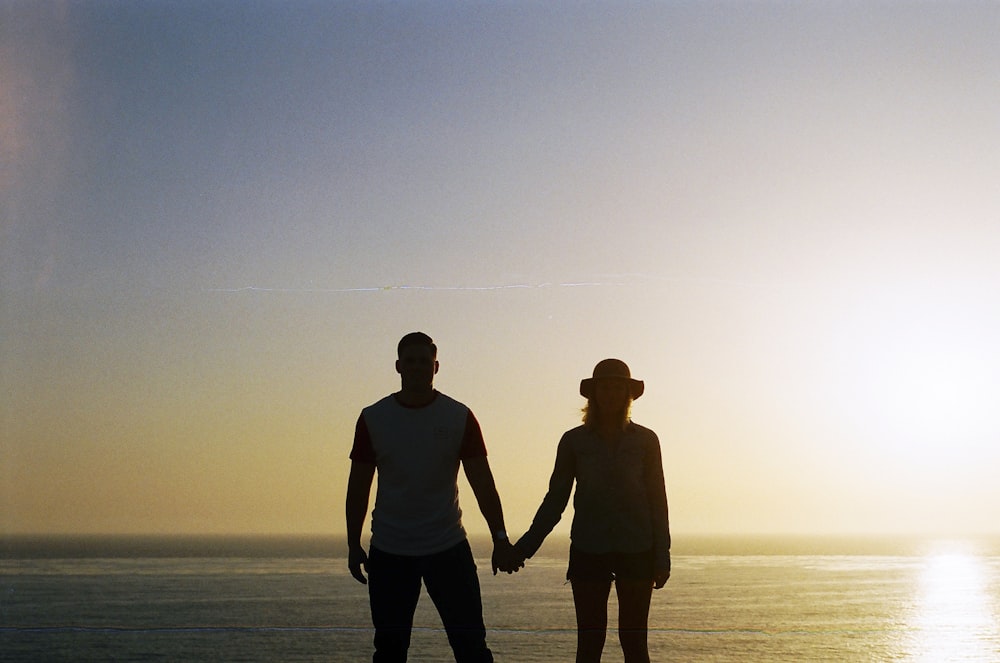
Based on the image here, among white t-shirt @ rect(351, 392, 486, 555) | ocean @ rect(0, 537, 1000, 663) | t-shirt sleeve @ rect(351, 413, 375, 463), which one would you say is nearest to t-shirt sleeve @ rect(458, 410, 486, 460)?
white t-shirt @ rect(351, 392, 486, 555)

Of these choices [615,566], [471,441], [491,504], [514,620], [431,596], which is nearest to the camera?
[431,596]

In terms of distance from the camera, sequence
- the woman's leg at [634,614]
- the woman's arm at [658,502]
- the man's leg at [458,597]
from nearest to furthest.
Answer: the man's leg at [458,597] → the woman's leg at [634,614] → the woman's arm at [658,502]

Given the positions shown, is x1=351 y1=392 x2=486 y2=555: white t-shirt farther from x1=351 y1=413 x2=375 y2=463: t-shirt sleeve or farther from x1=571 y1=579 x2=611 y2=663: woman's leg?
x1=571 y1=579 x2=611 y2=663: woman's leg

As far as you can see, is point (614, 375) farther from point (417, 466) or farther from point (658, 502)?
point (417, 466)

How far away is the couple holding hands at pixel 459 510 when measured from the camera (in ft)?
17.0

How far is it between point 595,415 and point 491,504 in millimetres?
787

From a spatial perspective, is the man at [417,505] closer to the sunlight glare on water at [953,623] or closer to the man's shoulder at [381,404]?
the man's shoulder at [381,404]

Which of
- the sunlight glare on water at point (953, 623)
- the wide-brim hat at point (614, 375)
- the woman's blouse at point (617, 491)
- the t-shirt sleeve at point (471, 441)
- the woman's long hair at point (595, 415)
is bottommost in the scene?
the sunlight glare on water at point (953, 623)

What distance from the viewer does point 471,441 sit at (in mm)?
5285

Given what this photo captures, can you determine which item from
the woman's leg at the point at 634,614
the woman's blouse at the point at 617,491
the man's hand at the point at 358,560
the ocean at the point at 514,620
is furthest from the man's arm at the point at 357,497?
the ocean at the point at 514,620

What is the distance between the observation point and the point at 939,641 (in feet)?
312

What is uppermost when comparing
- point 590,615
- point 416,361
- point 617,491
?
point 416,361

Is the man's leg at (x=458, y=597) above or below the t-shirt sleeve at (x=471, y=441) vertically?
below

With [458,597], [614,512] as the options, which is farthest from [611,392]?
[458,597]
